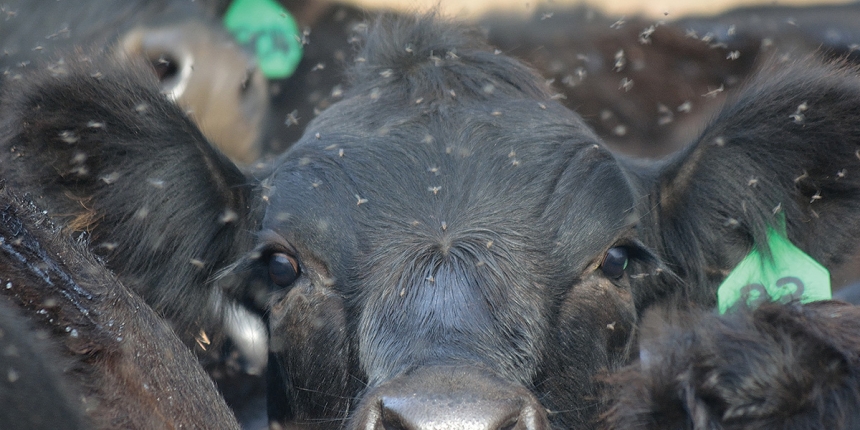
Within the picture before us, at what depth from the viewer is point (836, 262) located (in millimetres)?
3578

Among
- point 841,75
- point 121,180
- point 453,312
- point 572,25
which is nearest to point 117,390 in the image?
point 453,312

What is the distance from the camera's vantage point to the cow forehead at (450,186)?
3109 mm

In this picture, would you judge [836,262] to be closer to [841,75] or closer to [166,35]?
[841,75]

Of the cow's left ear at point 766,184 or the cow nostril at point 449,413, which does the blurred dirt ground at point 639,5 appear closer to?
the cow's left ear at point 766,184

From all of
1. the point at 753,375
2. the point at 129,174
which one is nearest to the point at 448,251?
the point at 129,174

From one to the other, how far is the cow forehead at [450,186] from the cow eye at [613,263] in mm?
54

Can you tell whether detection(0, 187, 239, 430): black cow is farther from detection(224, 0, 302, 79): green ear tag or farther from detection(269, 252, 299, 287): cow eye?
detection(224, 0, 302, 79): green ear tag

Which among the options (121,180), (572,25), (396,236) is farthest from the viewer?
(572,25)

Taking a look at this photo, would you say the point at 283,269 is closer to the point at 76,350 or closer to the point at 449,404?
the point at 449,404

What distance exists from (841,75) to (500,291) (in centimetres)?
147

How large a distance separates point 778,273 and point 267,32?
4830 mm

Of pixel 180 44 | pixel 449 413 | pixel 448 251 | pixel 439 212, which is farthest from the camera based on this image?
pixel 180 44

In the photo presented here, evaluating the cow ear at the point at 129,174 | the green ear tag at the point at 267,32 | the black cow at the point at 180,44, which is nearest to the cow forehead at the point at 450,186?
the cow ear at the point at 129,174

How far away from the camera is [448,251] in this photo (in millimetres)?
2971
